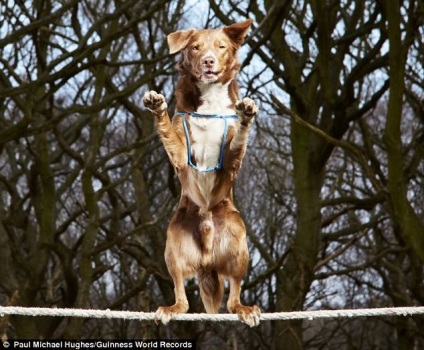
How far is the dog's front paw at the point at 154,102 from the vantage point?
3311 millimetres

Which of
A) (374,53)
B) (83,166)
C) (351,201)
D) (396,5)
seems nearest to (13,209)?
(83,166)

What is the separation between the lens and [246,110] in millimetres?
3309

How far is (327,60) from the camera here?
11.8 metres

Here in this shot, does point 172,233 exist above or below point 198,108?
below

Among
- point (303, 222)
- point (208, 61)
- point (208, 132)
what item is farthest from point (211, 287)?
point (303, 222)

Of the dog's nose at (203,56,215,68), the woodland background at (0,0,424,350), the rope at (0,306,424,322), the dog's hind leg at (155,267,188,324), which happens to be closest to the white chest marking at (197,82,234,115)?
the dog's nose at (203,56,215,68)

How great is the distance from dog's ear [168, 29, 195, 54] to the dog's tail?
3.38 ft

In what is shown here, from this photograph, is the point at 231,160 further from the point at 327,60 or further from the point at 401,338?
the point at 401,338

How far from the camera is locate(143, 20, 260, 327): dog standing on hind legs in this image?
3.41 meters

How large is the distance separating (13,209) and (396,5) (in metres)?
8.96

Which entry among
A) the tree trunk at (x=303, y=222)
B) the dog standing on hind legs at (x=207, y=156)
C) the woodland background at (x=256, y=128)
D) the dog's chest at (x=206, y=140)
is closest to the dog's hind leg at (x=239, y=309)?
the dog standing on hind legs at (x=207, y=156)

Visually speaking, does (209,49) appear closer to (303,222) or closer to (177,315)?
(177,315)

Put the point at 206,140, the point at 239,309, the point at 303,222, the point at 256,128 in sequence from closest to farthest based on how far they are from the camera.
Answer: the point at 206,140 < the point at 239,309 < the point at 303,222 < the point at 256,128

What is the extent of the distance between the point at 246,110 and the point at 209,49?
30 cm
